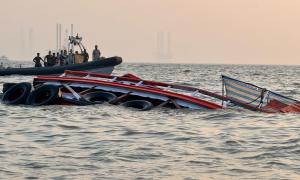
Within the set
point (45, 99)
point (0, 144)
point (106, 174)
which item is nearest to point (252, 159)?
point (106, 174)

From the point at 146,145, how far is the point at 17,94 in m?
11.5

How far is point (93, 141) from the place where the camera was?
11117 millimetres

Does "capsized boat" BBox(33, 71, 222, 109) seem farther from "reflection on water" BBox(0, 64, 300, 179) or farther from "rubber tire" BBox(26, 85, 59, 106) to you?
"reflection on water" BBox(0, 64, 300, 179)

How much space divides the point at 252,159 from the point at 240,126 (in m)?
4.90

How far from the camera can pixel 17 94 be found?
21.0 m

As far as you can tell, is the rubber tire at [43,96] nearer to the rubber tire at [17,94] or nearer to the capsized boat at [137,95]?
the capsized boat at [137,95]

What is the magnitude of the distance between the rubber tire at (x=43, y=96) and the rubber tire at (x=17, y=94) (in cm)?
37

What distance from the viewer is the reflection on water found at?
8375 millimetres

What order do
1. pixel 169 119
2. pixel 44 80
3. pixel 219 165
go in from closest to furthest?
A: pixel 219 165, pixel 169 119, pixel 44 80

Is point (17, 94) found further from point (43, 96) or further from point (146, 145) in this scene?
point (146, 145)

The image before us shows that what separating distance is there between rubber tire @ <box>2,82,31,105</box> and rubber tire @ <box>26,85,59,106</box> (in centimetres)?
37

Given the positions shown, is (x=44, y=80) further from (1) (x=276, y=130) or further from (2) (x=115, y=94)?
(1) (x=276, y=130)

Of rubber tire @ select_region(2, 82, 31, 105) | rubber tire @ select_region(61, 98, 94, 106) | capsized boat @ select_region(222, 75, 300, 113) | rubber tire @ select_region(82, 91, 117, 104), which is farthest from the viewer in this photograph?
rubber tire @ select_region(2, 82, 31, 105)

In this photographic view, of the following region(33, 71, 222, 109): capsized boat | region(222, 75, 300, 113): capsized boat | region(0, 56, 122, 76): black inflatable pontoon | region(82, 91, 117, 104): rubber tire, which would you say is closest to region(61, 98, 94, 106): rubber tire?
region(33, 71, 222, 109): capsized boat
